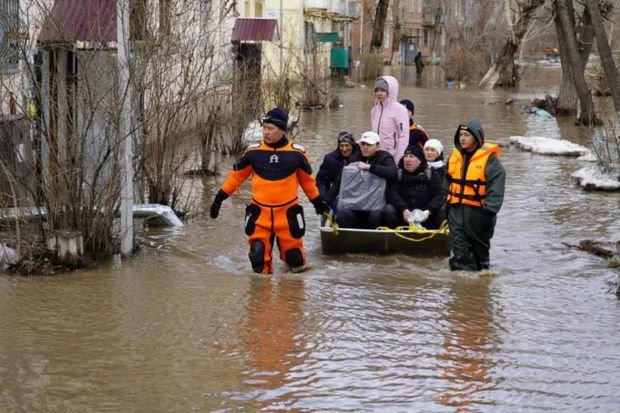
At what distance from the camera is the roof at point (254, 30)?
27.1 metres

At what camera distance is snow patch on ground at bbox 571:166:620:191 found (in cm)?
1541

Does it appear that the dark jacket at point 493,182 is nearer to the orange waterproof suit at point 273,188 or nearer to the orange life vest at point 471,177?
the orange life vest at point 471,177

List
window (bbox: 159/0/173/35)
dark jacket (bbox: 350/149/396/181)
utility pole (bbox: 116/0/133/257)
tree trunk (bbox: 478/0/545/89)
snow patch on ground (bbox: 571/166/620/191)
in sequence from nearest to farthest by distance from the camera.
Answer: utility pole (bbox: 116/0/133/257)
dark jacket (bbox: 350/149/396/181)
window (bbox: 159/0/173/35)
snow patch on ground (bbox: 571/166/620/191)
tree trunk (bbox: 478/0/545/89)

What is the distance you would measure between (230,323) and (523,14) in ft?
88.4

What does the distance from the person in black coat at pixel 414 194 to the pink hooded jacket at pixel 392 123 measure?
114 cm

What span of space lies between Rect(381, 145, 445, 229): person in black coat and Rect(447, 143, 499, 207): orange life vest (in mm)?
1094

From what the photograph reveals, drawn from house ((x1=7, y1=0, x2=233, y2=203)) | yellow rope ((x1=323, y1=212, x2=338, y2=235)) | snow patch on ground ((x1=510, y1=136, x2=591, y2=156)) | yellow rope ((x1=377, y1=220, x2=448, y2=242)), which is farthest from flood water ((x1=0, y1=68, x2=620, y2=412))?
snow patch on ground ((x1=510, y1=136, x2=591, y2=156))

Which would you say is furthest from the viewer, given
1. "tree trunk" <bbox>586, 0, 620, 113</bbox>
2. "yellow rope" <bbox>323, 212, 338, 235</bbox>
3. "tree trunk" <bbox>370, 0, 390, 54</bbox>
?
"tree trunk" <bbox>370, 0, 390, 54</bbox>

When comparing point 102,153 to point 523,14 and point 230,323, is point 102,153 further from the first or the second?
point 523,14

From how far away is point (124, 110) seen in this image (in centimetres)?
941

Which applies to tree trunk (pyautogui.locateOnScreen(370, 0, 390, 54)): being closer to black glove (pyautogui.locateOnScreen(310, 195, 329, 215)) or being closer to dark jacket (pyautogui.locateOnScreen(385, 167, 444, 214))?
dark jacket (pyautogui.locateOnScreen(385, 167, 444, 214))

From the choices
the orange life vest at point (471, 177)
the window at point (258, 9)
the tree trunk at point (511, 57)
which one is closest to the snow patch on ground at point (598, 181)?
the orange life vest at point (471, 177)

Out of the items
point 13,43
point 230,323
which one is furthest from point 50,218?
point 230,323

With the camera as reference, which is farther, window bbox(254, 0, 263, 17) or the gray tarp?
window bbox(254, 0, 263, 17)
